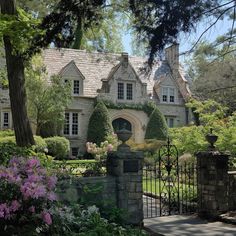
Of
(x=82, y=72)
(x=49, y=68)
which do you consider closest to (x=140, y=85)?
(x=82, y=72)

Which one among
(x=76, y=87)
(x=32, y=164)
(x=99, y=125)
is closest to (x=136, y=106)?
(x=99, y=125)

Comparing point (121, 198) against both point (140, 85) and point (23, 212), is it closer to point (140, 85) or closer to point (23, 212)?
point (23, 212)

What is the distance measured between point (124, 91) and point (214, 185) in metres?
24.3

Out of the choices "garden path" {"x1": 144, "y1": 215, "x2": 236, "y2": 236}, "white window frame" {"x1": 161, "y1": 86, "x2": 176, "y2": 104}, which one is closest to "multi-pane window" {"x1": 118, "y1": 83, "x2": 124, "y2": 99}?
"white window frame" {"x1": 161, "y1": 86, "x2": 176, "y2": 104}

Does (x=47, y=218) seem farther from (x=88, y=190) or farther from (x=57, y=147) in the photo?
(x=57, y=147)

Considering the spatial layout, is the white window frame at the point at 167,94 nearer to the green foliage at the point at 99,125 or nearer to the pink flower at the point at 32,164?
the green foliage at the point at 99,125

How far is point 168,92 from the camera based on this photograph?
3534 centimetres

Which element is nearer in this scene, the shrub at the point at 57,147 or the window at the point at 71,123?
the shrub at the point at 57,147

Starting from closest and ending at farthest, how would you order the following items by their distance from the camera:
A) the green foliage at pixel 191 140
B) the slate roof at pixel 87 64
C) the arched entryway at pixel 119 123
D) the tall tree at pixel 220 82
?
the green foliage at pixel 191 140
the tall tree at pixel 220 82
the slate roof at pixel 87 64
the arched entryway at pixel 119 123

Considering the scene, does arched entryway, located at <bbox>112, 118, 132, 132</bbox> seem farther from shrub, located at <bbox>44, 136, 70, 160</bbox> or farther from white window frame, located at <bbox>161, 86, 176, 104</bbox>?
shrub, located at <bbox>44, 136, 70, 160</bbox>

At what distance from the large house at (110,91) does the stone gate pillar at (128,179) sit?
21556 millimetres

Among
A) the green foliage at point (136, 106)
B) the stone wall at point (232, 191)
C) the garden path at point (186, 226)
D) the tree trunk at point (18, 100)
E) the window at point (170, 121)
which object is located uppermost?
the green foliage at point (136, 106)

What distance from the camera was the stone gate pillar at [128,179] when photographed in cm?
758

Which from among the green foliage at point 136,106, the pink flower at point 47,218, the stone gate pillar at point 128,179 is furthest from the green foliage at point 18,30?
the green foliage at point 136,106
